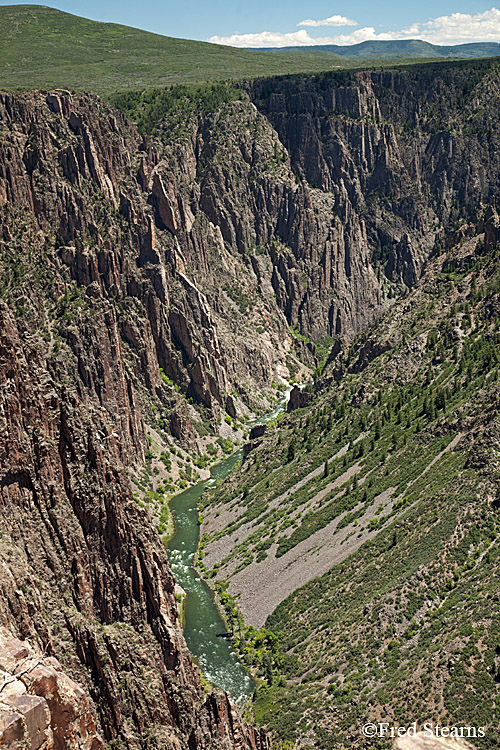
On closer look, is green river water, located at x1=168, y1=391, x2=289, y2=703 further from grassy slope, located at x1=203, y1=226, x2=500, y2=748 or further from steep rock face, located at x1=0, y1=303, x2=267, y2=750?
steep rock face, located at x1=0, y1=303, x2=267, y2=750

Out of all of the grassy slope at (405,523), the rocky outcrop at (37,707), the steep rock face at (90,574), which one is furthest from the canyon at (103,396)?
the grassy slope at (405,523)

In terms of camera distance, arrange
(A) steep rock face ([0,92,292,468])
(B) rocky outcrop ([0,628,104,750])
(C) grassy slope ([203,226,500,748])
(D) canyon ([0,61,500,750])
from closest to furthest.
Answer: (B) rocky outcrop ([0,628,104,750]) → (D) canyon ([0,61,500,750]) → (C) grassy slope ([203,226,500,748]) → (A) steep rock face ([0,92,292,468])

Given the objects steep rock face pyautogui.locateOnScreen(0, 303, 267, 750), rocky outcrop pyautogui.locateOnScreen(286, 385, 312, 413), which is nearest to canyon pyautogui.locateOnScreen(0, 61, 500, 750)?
steep rock face pyautogui.locateOnScreen(0, 303, 267, 750)

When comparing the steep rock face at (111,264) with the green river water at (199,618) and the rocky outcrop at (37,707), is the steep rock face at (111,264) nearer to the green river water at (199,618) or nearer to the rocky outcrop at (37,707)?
the green river water at (199,618)

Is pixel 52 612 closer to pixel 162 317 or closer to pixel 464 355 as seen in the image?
pixel 464 355

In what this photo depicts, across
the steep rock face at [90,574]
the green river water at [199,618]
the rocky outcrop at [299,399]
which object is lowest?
the green river water at [199,618]

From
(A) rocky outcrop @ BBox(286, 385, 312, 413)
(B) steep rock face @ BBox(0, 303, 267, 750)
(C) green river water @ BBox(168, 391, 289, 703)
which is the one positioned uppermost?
(B) steep rock face @ BBox(0, 303, 267, 750)
